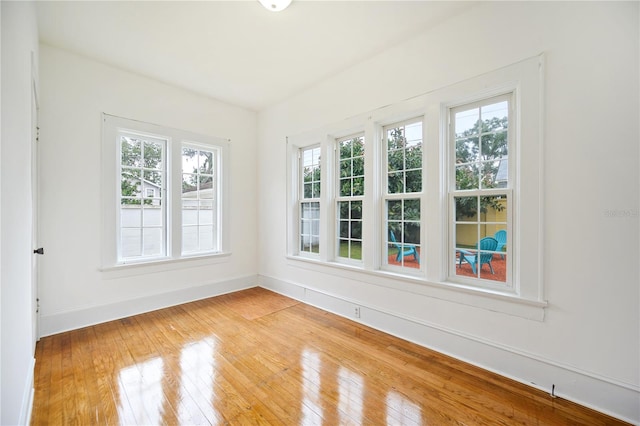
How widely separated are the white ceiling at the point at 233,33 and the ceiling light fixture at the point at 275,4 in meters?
0.09

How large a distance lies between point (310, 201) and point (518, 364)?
2.91 metres

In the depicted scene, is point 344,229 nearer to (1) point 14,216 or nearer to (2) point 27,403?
(1) point 14,216

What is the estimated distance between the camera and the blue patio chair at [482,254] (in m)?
2.43

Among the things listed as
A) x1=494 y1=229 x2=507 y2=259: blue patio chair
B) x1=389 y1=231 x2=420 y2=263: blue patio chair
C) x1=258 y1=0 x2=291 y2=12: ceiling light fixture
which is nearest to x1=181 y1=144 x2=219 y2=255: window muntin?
x1=258 y1=0 x2=291 y2=12: ceiling light fixture

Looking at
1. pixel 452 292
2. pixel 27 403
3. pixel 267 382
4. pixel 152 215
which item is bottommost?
pixel 267 382

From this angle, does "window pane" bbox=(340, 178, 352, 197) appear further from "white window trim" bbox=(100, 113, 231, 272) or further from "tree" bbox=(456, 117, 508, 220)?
"white window trim" bbox=(100, 113, 231, 272)

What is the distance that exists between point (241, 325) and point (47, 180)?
8.55ft

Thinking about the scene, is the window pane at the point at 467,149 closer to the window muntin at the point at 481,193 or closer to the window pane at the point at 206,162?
the window muntin at the point at 481,193

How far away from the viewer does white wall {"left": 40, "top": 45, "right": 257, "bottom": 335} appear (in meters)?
2.94

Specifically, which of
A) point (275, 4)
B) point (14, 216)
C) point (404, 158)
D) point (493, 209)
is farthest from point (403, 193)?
point (14, 216)

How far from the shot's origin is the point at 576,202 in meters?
1.94

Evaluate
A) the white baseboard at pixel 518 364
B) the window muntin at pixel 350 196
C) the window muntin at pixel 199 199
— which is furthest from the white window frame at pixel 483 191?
the window muntin at pixel 199 199

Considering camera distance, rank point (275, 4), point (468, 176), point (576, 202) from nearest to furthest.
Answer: point (576, 202)
point (275, 4)
point (468, 176)

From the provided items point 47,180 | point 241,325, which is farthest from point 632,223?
point 47,180
